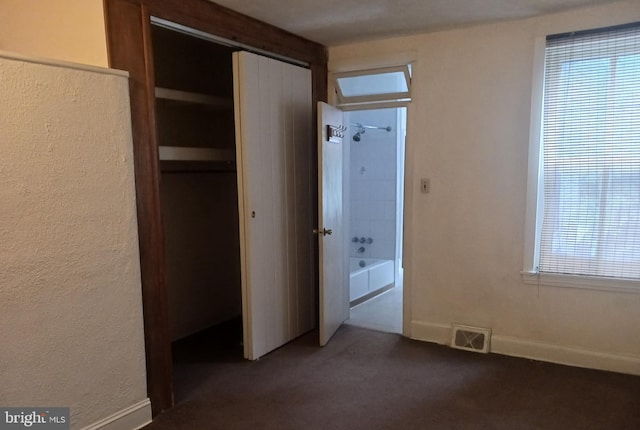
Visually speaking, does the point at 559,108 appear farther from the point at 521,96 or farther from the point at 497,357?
the point at 497,357

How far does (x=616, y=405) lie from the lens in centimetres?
247

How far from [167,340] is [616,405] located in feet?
8.25

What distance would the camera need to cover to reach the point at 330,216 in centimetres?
334

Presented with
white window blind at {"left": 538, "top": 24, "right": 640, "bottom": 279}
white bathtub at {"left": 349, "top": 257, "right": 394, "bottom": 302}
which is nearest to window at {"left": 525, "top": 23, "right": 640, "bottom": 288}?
white window blind at {"left": 538, "top": 24, "right": 640, "bottom": 279}

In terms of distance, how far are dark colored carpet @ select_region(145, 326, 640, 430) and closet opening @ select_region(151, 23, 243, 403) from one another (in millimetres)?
253

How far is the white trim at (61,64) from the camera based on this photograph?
1.79 meters

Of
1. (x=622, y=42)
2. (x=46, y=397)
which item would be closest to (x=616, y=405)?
(x=622, y=42)

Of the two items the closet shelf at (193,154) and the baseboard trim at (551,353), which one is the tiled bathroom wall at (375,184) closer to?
the baseboard trim at (551,353)

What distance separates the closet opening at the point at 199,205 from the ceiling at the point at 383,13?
55 cm

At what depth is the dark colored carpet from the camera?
2.37 meters

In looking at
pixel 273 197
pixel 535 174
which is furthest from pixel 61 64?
pixel 535 174
